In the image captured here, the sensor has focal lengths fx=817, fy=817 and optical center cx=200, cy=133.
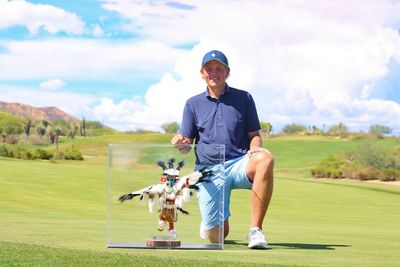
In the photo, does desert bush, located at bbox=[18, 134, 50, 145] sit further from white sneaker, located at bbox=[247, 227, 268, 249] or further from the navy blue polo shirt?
white sneaker, located at bbox=[247, 227, 268, 249]

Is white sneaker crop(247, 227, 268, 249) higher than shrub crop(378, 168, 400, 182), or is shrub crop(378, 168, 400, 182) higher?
shrub crop(378, 168, 400, 182)

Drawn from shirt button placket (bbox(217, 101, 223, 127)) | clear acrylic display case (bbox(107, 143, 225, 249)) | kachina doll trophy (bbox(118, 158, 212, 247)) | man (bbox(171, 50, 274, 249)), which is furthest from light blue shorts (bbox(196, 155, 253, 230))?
shirt button placket (bbox(217, 101, 223, 127))

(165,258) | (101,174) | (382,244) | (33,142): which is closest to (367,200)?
(101,174)

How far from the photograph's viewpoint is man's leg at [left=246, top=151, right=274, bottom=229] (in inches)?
349

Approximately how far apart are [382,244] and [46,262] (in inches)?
184

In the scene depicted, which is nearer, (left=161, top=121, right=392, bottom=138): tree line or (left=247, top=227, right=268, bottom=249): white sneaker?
(left=247, top=227, right=268, bottom=249): white sneaker

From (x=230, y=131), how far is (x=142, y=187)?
130cm

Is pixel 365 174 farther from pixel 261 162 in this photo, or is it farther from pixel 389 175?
pixel 261 162

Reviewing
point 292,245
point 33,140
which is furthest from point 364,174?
point 292,245

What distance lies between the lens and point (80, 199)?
79.3 ft

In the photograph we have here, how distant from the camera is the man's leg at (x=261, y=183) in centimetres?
887

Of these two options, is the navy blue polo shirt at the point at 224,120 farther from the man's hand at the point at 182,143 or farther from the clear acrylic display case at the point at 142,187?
the clear acrylic display case at the point at 142,187

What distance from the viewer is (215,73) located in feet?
31.0

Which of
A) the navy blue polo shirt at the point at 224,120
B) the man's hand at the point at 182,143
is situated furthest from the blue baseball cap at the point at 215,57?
the man's hand at the point at 182,143
